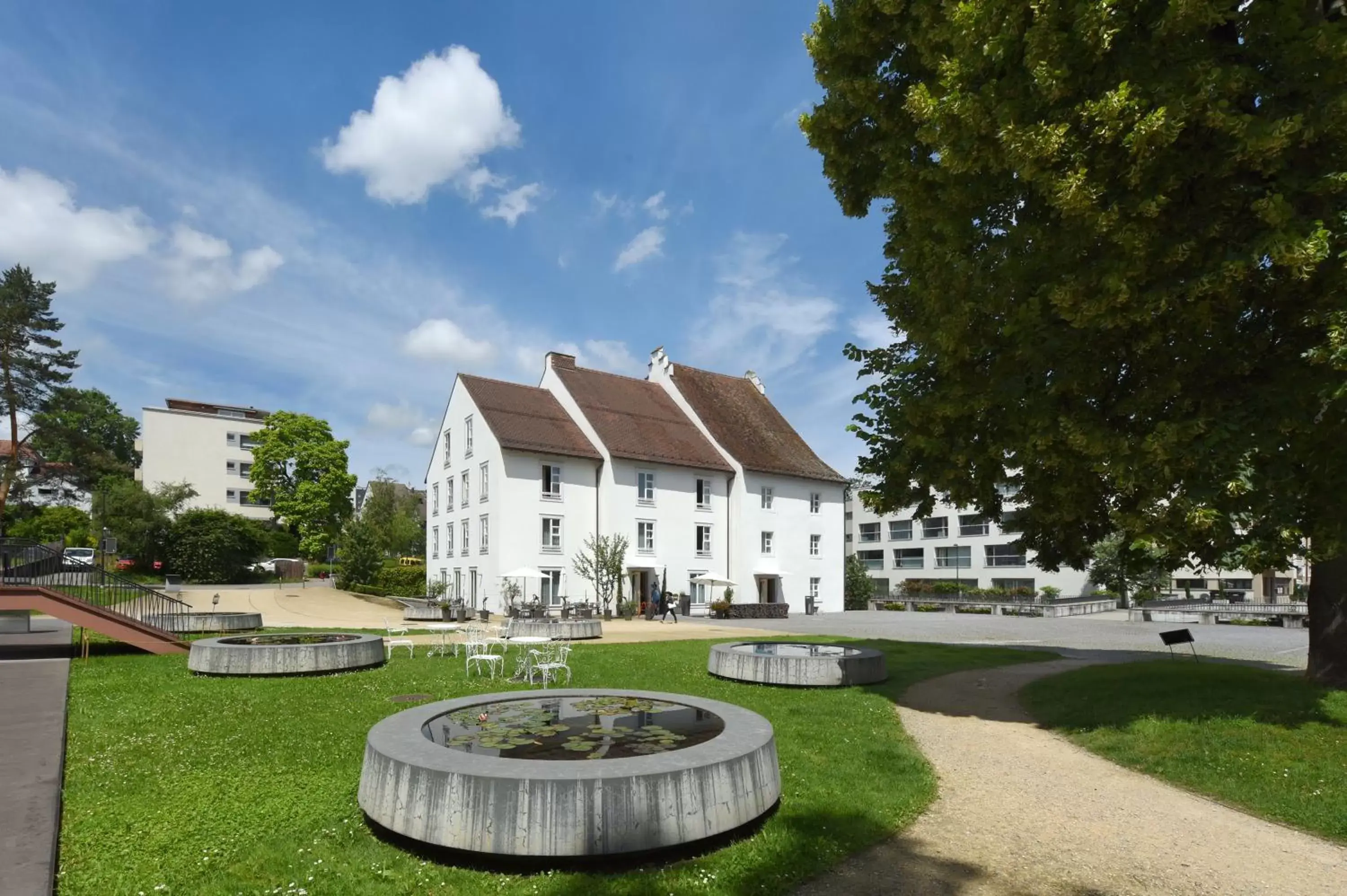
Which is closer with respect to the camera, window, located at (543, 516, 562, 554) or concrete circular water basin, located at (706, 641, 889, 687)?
concrete circular water basin, located at (706, 641, 889, 687)

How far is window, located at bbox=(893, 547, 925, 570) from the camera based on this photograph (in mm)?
79875

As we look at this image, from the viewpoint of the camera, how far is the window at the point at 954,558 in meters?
75.0

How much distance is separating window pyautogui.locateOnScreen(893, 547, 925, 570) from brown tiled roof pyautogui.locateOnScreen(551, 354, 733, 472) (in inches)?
1649

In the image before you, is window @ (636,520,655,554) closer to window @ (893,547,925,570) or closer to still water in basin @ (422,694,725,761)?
still water in basin @ (422,694,725,761)

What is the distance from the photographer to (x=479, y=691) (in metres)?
13.8

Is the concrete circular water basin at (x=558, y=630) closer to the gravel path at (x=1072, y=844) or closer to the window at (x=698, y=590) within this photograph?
the gravel path at (x=1072, y=844)

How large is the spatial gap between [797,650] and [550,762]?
11461mm

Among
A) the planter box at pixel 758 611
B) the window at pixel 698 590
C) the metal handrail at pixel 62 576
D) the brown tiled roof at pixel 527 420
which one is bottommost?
the planter box at pixel 758 611

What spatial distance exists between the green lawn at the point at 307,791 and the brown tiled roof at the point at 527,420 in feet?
81.6

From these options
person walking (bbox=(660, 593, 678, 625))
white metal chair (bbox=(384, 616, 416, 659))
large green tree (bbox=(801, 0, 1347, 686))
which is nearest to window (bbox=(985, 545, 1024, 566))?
person walking (bbox=(660, 593, 678, 625))

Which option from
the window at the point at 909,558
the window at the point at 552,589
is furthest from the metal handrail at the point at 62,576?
the window at the point at 909,558

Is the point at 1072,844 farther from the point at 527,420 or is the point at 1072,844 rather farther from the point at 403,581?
the point at 403,581

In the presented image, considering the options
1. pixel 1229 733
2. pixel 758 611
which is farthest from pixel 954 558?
pixel 1229 733

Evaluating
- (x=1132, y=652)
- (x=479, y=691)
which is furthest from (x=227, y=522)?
(x=1132, y=652)
